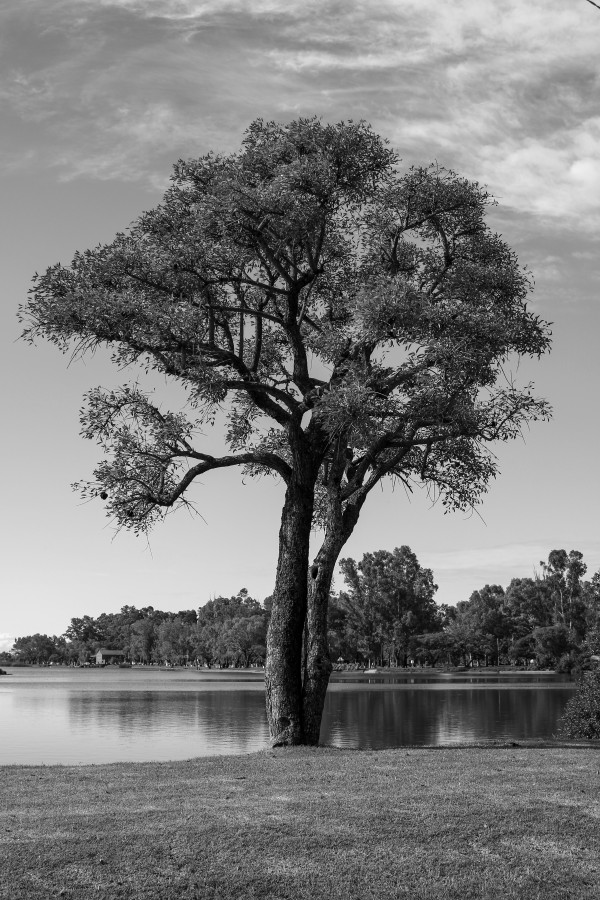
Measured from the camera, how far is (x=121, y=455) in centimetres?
2208

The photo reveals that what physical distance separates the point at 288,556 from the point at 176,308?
643 centimetres

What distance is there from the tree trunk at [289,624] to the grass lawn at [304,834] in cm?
509

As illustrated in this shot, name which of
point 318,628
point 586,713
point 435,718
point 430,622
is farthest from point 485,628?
point 318,628

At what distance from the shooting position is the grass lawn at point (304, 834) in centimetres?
1006

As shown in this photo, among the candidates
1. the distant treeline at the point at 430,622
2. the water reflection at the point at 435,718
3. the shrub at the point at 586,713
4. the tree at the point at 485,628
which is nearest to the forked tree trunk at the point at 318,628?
the water reflection at the point at 435,718

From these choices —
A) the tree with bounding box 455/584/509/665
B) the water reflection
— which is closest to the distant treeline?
the tree with bounding box 455/584/509/665

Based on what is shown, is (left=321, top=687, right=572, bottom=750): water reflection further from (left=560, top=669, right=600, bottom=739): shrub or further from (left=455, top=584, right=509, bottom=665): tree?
Result: (left=455, top=584, right=509, bottom=665): tree

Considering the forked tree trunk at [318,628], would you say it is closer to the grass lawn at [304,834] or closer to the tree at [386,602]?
the grass lawn at [304,834]

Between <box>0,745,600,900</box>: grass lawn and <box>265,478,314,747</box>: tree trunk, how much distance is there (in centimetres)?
509

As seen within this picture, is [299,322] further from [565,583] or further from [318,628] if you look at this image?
[565,583]

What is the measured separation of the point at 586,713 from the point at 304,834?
22.6 metres

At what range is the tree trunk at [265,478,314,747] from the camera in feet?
69.8

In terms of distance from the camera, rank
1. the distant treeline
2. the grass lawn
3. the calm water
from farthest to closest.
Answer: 1. the distant treeline
2. the calm water
3. the grass lawn

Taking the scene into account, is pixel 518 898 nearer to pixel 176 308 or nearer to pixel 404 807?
pixel 404 807
